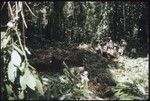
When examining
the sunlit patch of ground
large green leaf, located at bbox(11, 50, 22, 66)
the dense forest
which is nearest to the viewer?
large green leaf, located at bbox(11, 50, 22, 66)

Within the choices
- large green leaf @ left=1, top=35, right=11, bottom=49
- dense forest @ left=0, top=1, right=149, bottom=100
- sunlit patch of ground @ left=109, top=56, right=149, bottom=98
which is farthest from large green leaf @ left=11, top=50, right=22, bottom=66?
sunlit patch of ground @ left=109, top=56, right=149, bottom=98

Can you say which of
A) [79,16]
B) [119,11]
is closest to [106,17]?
[119,11]

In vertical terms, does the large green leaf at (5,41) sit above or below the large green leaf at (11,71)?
above

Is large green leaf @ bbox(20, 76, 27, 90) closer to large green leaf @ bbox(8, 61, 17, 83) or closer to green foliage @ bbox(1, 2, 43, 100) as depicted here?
green foliage @ bbox(1, 2, 43, 100)

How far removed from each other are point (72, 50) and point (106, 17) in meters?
2.86

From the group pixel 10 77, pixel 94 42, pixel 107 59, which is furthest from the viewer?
pixel 94 42

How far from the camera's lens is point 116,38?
44.5 feet

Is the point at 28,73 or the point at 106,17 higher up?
the point at 106,17

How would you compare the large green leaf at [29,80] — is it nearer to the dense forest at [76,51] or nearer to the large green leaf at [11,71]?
the dense forest at [76,51]

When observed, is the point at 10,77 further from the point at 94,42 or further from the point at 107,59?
the point at 94,42

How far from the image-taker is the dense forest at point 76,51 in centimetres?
500

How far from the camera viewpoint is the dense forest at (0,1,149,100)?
500cm

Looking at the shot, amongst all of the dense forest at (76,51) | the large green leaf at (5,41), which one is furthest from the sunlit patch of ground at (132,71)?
the large green leaf at (5,41)

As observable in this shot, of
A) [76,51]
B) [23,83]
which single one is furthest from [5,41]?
[76,51]
